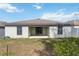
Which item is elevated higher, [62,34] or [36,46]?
[62,34]

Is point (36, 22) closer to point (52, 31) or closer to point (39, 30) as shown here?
point (39, 30)

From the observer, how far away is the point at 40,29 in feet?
A: 36.0

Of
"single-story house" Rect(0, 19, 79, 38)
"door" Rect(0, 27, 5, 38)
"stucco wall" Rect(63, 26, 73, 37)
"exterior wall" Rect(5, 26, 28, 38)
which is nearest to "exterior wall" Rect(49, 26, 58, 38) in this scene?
"single-story house" Rect(0, 19, 79, 38)

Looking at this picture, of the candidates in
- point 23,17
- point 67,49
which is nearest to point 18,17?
point 23,17

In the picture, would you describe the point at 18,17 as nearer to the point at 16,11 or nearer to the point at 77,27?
the point at 16,11

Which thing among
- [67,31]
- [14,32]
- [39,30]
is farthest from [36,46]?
[67,31]

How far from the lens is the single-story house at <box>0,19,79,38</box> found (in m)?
11.0

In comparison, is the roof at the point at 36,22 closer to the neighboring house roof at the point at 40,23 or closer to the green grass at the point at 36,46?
the neighboring house roof at the point at 40,23

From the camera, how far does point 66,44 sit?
1098 centimetres

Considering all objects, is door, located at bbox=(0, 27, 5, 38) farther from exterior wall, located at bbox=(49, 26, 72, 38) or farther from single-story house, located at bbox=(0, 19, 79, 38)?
exterior wall, located at bbox=(49, 26, 72, 38)

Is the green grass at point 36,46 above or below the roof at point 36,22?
below

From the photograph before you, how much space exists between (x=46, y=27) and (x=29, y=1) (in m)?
0.40

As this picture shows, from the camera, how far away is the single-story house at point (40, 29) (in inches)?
431

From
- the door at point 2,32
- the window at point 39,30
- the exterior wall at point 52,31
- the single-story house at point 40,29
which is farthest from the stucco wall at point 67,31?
the door at point 2,32
